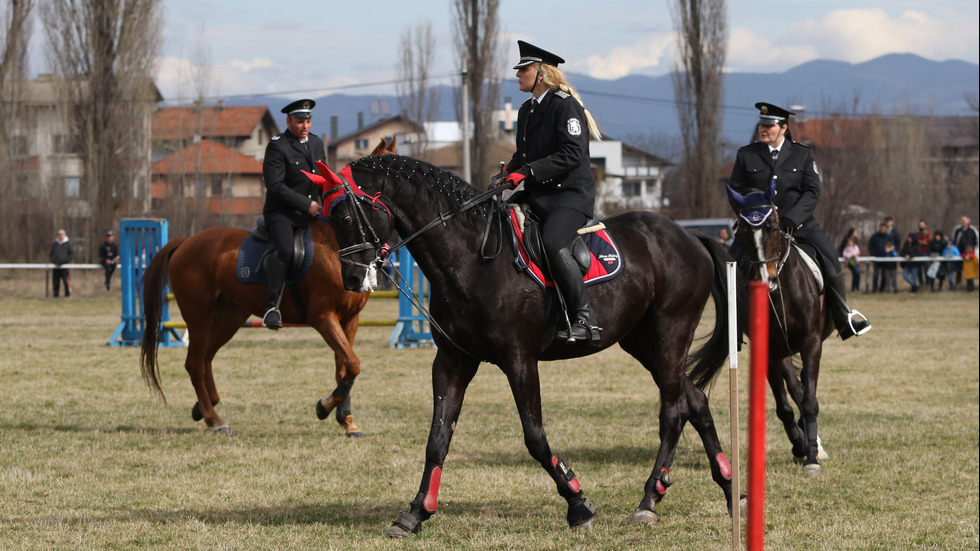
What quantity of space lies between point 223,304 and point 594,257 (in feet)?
16.2

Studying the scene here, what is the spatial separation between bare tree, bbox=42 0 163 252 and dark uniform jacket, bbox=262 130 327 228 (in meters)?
28.8

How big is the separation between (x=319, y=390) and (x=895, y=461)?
6.63 metres

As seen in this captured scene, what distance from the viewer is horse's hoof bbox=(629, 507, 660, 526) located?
6.23 m

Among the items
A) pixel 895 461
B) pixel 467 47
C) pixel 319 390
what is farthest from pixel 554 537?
pixel 467 47

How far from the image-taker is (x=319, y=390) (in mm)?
12289

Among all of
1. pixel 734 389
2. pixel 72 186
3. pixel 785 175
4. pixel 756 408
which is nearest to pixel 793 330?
pixel 785 175

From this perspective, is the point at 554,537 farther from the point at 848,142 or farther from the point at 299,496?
the point at 848,142

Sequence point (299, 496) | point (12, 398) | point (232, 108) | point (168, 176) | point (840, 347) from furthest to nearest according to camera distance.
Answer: point (232, 108) → point (168, 176) → point (840, 347) → point (12, 398) → point (299, 496)

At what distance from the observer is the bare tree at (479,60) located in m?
39.3

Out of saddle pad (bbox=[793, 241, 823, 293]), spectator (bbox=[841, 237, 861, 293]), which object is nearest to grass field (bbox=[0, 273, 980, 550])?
saddle pad (bbox=[793, 241, 823, 293])

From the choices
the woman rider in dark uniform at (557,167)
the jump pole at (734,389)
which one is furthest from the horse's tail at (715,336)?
the jump pole at (734,389)

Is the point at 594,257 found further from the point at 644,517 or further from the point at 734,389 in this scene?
the point at 734,389

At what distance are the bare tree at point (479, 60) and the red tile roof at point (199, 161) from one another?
1153 centimetres

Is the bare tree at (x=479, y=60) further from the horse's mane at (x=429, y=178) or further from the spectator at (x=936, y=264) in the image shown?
the horse's mane at (x=429, y=178)
